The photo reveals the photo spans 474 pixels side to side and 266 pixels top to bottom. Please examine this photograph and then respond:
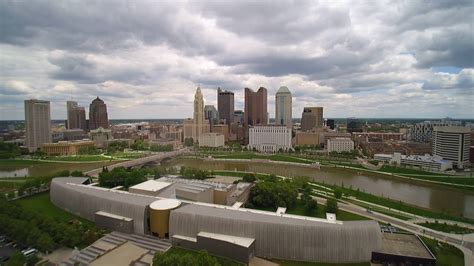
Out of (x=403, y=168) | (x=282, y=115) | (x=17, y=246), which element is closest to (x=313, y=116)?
(x=282, y=115)

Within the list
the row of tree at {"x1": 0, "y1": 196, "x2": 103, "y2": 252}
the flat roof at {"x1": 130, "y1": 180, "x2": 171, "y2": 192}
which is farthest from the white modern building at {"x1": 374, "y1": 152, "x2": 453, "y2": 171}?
the row of tree at {"x1": 0, "y1": 196, "x2": 103, "y2": 252}

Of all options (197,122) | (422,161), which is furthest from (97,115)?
(422,161)

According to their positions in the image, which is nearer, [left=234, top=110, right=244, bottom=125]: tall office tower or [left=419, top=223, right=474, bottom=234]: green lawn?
[left=419, top=223, right=474, bottom=234]: green lawn

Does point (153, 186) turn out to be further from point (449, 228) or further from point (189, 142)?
point (189, 142)

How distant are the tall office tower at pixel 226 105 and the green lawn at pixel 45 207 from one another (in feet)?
275

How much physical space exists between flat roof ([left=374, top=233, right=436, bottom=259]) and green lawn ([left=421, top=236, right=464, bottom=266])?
75 cm

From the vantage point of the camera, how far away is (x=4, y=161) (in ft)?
157

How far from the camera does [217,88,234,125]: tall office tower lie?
10681 centimetres

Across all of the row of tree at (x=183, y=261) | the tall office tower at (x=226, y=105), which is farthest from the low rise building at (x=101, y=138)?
the row of tree at (x=183, y=261)

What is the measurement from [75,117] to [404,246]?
373 feet

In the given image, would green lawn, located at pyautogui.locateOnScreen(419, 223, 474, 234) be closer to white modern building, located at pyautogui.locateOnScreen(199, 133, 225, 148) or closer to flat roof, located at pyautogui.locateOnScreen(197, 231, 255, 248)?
flat roof, located at pyautogui.locateOnScreen(197, 231, 255, 248)

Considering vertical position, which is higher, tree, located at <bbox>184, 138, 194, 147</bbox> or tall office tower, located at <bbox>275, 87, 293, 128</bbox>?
tall office tower, located at <bbox>275, 87, 293, 128</bbox>

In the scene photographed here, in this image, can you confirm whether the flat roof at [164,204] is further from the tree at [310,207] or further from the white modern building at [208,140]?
the white modern building at [208,140]

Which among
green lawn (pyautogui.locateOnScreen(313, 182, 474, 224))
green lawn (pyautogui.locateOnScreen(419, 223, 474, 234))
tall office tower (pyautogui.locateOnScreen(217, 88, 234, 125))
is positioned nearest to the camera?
green lawn (pyautogui.locateOnScreen(419, 223, 474, 234))
